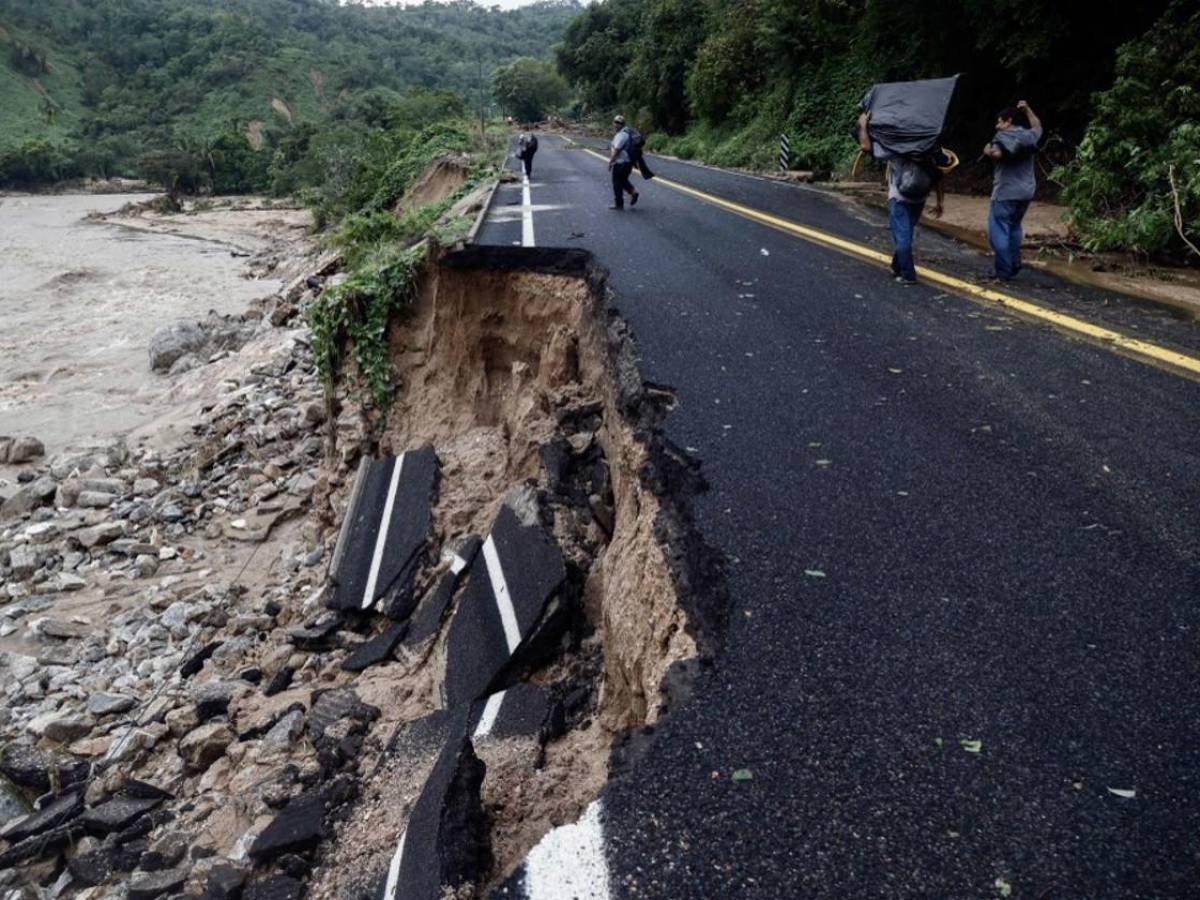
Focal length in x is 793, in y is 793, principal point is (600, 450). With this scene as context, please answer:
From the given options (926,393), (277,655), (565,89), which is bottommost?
(277,655)

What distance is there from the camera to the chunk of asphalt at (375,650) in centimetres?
506

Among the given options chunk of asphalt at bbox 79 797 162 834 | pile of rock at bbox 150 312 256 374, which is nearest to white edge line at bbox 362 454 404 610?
chunk of asphalt at bbox 79 797 162 834

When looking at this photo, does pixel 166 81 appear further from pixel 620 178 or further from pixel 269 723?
pixel 269 723

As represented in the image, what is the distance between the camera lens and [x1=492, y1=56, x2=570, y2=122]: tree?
70.3 meters

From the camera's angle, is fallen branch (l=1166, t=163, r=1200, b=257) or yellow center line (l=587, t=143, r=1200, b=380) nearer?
yellow center line (l=587, t=143, r=1200, b=380)

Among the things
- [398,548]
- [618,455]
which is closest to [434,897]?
[618,455]

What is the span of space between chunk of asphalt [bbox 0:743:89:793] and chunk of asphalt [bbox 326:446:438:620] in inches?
74.5

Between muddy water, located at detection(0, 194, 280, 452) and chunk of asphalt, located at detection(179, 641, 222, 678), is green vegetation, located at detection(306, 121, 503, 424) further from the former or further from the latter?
muddy water, located at detection(0, 194, 280, 452)

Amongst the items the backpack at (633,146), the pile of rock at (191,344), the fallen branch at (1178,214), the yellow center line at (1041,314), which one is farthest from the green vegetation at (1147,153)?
the pile of rock at (191,344)

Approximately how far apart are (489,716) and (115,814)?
2.66m

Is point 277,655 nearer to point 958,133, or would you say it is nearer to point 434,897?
point 434,897

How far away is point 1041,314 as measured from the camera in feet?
20.7

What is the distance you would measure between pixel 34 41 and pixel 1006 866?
435 ft

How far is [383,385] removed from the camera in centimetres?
772
